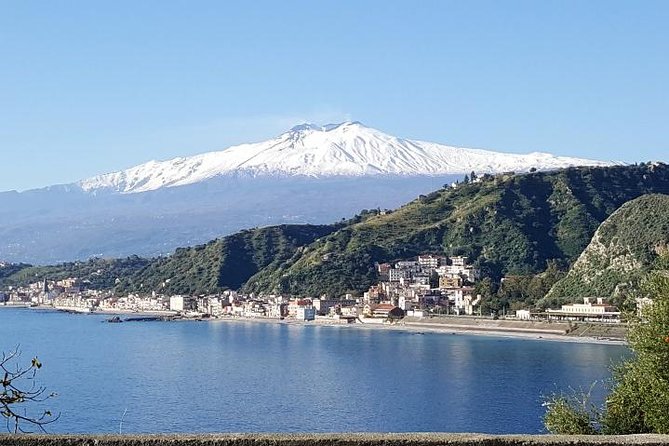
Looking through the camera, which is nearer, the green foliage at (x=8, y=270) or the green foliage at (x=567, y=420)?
the green foliage at (x=567, y=420)

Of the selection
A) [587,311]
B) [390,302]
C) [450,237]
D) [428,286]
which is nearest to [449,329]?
[587,311]

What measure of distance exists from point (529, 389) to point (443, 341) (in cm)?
2429

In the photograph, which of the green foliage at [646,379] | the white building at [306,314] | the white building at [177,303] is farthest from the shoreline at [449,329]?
the green foliage at [646,379]

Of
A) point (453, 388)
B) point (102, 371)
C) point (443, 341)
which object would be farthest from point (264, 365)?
point (443, 341)

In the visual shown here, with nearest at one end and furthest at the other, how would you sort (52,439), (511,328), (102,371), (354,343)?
1. (52,439)
2. (102,371)
3. (354,343)
4. (511,328)

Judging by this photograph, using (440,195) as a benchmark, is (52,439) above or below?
below

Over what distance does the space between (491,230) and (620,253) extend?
21372mm

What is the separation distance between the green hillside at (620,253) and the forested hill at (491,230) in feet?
34.6

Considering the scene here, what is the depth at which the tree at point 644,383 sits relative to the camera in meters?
10.2

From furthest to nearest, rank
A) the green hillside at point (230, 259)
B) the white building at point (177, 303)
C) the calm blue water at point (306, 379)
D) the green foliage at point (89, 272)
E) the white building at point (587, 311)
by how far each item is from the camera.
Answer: the green foliage at point (89, 272), the green hillside at point (230, 259), the white building at point (177, 303), the white building at point (587, 311), the calm blue water at point (306, 379)

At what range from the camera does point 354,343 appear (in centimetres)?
5603

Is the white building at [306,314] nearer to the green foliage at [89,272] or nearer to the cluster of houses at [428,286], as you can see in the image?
the cluster of houses at [428,286]

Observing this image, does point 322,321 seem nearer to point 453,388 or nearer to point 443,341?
point 443,341

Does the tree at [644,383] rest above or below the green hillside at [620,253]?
below
